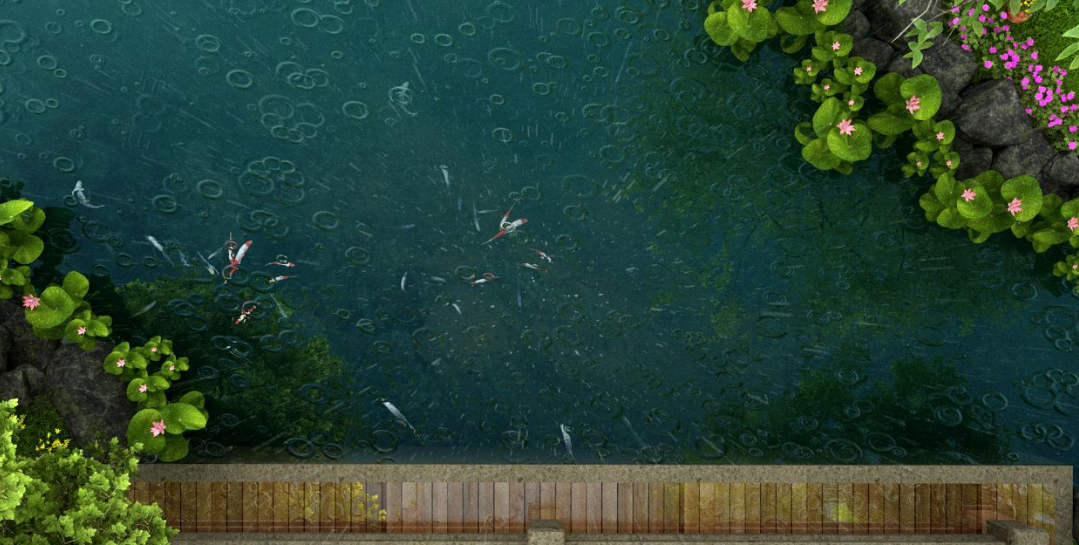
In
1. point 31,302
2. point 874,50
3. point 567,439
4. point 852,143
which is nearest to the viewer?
point 31,302

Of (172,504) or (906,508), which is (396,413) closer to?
(172,504)

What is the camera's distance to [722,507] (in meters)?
3.15

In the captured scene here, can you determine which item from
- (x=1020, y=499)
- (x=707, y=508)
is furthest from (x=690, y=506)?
(x=1020, y=499)

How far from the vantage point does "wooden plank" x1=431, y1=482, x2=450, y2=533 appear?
314cm

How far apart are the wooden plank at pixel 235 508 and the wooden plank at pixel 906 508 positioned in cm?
355

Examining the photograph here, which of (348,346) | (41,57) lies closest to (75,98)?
(41,57)

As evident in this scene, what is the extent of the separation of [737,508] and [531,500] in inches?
43.8

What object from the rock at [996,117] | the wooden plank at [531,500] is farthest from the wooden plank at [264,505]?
the rock at [996,117]

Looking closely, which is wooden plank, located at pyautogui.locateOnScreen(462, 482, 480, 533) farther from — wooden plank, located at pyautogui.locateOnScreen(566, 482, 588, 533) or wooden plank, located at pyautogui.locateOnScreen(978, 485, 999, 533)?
wooden plank, located at pyautogui.locateOnScreen(978, 485, 999, 533)

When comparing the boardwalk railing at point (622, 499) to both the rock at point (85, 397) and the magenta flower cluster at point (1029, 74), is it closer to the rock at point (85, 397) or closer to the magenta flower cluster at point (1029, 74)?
the rock at point (85, 397)

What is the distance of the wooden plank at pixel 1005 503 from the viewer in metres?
3.15

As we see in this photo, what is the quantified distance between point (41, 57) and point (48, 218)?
88cm

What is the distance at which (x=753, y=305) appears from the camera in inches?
130

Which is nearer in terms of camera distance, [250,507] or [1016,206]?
[1016,206]
